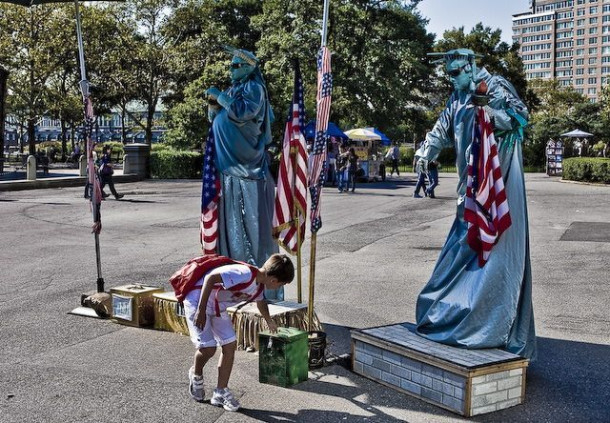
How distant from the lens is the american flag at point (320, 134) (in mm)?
6281

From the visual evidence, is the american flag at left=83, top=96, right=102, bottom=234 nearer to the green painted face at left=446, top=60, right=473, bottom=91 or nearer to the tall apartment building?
the green painted face at left=446, top=60, right=473, bottom=91

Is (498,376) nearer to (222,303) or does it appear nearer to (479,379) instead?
(479,379)

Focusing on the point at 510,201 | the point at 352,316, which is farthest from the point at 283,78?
the point at 510,201

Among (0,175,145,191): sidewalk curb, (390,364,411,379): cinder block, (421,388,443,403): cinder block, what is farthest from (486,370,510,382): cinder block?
(0,175,145,191): sidewalk curb

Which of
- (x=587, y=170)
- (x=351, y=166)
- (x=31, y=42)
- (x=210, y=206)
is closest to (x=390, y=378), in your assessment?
(x=210, y=206)

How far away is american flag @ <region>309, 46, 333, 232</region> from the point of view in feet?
20.6

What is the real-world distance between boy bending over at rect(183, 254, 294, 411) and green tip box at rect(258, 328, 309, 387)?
0.32 metres

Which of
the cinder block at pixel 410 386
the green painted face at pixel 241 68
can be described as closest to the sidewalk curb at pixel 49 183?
the green painted face at pixel 241 68

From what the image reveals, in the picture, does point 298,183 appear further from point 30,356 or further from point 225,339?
point 30,356

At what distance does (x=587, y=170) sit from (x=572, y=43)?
173 meters

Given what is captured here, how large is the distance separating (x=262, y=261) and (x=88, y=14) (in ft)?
130

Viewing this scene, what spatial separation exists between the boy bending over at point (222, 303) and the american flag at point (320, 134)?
1200 millimetres

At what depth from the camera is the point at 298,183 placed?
655 cm

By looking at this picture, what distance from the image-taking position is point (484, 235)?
552cm
